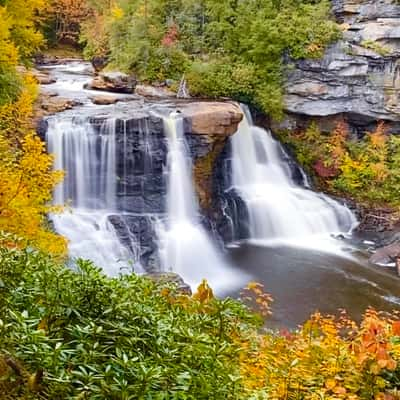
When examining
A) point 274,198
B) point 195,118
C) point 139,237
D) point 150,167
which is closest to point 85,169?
point 150,167

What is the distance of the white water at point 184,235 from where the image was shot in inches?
485

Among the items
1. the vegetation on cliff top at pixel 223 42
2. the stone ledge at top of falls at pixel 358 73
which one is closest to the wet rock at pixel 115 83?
the vegetation on cliff top at pixel 223 42

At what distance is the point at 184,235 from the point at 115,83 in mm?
7747

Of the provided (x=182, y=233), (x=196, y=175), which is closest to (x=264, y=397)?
(x=182, y=233)

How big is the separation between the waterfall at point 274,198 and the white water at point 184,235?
2.04m

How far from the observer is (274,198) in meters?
15.9

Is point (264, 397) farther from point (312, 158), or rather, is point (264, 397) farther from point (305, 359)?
point (312, 158)

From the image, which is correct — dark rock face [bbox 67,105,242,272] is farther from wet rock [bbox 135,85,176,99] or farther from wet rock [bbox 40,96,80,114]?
wet rock [bbox 135,85,176,99]

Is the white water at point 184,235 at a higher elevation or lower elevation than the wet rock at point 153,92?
lower

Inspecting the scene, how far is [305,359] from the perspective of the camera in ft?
12.4

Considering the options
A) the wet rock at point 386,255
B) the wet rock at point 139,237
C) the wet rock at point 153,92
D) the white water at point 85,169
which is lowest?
the wet rock at point 386,255

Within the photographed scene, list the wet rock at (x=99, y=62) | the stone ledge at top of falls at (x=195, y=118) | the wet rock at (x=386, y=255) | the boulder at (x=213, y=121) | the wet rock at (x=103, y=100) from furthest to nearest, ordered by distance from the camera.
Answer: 1. the wet rock at (x=99, y=62)
2. the wet rock at (x=103, y=100)
3. the boulder at (x=213, y=121)
4. the stone ledge at top of falls at (x=195, y=118)
5. the wet rock at (x=386, y=255)

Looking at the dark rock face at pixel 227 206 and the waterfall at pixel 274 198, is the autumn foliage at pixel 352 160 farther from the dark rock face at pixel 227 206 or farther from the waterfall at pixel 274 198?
the dark rock face at pixel 227 206

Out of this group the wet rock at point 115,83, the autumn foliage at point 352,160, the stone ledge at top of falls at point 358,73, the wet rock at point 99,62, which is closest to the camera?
the autumn foliage at point 352,160
